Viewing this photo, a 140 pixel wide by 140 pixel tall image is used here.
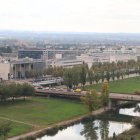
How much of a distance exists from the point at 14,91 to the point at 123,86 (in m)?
21.0

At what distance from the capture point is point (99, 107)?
1730 inches

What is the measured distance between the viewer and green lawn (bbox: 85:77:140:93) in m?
58.2

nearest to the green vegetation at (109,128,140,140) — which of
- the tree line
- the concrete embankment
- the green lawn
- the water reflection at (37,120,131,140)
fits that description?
the water reflection at (37,120,131,140)

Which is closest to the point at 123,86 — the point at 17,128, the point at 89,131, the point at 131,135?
the point at 89,131

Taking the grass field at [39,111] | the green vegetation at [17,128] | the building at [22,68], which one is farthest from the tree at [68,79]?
the green vegetation at [17,128]

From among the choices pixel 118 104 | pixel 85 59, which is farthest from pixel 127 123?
pixel 85 59

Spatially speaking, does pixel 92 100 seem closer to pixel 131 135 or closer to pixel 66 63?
pixel 131 135

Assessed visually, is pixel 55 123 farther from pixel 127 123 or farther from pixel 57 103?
pixel 57 103

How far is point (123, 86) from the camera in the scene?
62.1 metres

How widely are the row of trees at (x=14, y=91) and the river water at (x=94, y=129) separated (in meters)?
9.68

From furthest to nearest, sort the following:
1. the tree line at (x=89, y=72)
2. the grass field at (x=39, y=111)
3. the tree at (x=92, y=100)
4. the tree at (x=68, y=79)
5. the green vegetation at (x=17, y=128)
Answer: the tree line at (x=89, y=72)
the tree at (x=68, y=79)
the tree at (x=92, y=100)
the grass field at (x=39, y=111)
the green vegetation at (x=17, y=128)

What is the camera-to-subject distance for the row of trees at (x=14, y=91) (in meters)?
45.0

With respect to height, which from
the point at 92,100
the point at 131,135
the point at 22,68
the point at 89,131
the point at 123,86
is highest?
the point at 22,68

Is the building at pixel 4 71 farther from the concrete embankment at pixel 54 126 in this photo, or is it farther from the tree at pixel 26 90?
the concrete embankment at pixel 54 126
